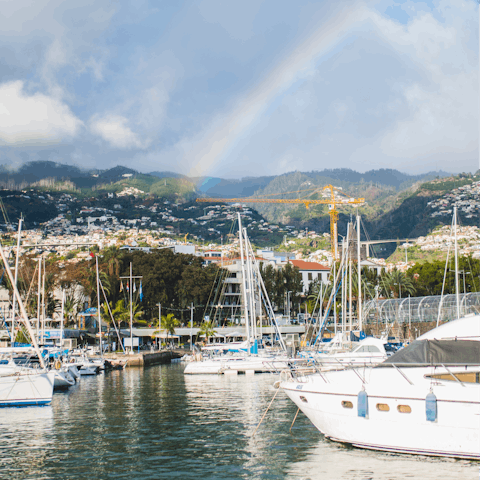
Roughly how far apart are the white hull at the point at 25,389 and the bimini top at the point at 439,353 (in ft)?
60.5

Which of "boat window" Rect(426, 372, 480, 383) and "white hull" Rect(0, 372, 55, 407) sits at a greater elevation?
"boat window" Rect(426, 372, 480, 383)

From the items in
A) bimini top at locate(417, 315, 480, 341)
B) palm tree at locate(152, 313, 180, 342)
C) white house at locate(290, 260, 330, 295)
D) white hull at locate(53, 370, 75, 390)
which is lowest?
white hull at locate(53, 370, 75, 390)

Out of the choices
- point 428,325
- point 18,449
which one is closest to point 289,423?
point 18,449

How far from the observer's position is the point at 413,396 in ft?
48.1

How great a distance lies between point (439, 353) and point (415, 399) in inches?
68.7

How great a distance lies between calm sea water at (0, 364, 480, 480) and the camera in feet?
48.3

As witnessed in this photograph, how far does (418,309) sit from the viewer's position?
2623 inches

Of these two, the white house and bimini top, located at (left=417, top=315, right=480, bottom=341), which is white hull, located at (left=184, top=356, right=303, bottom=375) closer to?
bimini top, located at (left=417, top=315, right=480, bottom=341)

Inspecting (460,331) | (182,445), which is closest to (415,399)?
(460,331)

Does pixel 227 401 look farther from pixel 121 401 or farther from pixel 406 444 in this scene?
pixel 406 444

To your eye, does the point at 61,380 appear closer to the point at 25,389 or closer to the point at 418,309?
the point at 25,389

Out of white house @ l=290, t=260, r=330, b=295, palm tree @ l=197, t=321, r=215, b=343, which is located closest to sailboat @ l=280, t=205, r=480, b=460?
palm tree @ l=197, t=321, r=215, b=343

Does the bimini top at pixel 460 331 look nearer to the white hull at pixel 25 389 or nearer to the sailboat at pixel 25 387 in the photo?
the sailboat at pixel 25 387

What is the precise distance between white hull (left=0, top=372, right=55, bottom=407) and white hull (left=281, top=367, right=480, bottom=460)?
52.2 ft
